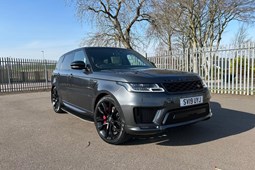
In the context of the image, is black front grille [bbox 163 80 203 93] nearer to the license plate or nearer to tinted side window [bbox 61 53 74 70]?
the license plate

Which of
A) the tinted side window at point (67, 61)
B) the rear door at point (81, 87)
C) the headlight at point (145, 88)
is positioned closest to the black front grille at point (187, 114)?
the headlight at point (145, 88)

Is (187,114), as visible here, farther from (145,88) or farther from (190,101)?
(145,88)

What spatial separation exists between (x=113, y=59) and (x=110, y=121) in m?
1.47

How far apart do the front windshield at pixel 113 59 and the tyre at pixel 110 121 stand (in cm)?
82

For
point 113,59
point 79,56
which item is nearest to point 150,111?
point 113,59

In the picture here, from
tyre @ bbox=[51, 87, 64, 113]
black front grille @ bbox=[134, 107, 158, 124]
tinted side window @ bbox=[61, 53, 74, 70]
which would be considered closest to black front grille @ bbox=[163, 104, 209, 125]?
black front grille @ bbox=[134, 107, 158, 124]

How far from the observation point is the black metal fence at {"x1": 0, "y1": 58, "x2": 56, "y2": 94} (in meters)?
13.7

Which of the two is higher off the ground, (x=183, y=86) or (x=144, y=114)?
(x=183, y=86)

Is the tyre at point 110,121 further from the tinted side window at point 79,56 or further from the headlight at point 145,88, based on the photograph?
the tinted side window at point 79,56

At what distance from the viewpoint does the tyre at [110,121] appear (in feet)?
11.5

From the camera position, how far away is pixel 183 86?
137 inches

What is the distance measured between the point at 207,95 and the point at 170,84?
94 centimetres

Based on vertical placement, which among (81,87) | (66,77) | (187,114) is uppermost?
(66,77)

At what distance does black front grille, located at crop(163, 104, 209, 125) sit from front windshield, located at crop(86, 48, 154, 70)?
1537mm
